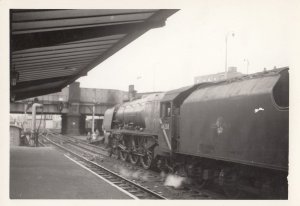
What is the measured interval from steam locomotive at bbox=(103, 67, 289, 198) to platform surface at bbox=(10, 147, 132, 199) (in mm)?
2153

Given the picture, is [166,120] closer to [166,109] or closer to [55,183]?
[166,109]

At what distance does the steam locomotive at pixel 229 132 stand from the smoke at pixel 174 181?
215 millimetres

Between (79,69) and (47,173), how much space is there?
356cm

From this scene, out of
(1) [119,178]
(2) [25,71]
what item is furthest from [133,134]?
(2) [25,71]

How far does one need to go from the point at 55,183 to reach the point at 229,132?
16.5ft

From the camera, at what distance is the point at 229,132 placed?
798 centimetres

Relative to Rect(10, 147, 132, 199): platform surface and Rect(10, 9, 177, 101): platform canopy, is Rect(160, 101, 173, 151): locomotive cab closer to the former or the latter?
Rect(10, 147, 132, 199): platform surface

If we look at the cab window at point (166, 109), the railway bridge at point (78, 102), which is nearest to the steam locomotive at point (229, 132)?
the cab window at point (166, 109)

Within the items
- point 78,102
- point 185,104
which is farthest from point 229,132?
point 78,102

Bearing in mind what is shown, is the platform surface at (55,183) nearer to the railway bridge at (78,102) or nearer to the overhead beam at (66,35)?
the overhead beam at (66,35)

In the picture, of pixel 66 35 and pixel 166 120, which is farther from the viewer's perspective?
pixel 166 120

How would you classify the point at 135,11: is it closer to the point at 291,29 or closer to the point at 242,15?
the point at 242,15

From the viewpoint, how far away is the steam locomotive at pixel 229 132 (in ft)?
22.5

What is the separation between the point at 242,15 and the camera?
7.64 m
